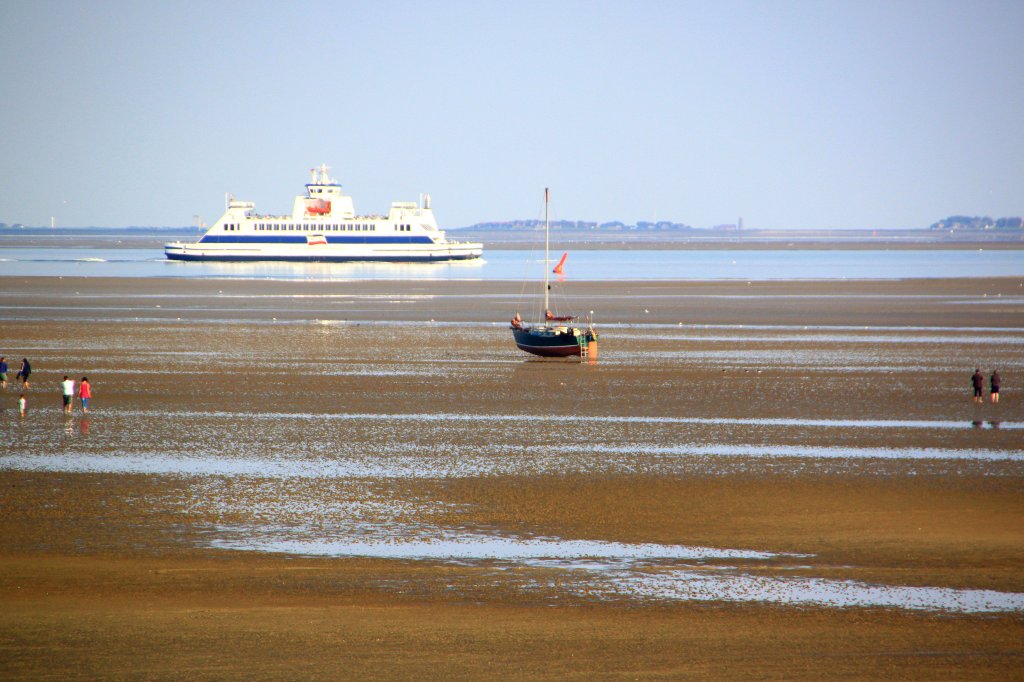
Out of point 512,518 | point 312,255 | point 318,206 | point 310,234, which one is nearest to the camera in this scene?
point 512,518

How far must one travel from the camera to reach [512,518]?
1584 cm

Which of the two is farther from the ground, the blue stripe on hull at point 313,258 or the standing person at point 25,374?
the blue stripe on hull at point 313,258

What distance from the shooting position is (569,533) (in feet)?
49.4

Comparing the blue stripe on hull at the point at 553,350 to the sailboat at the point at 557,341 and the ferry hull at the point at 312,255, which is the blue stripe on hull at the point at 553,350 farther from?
the ferry hull at the point at 312,255

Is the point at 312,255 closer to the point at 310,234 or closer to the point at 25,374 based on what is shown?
the point at 310,234

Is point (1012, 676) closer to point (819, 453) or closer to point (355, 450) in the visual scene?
point (819, 453)

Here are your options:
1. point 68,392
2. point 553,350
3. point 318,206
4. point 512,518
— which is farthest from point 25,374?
point 318,206

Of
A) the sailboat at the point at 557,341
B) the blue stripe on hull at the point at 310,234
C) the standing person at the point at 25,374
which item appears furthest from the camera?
the blue stripe on hull at the point at 310,234

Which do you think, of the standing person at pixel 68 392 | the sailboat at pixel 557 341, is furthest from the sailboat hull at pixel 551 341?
the standing person at pixel 68 392

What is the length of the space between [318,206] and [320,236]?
325cm

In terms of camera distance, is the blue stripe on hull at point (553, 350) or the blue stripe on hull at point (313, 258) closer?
the blue stripe on hull at point (553, 350)

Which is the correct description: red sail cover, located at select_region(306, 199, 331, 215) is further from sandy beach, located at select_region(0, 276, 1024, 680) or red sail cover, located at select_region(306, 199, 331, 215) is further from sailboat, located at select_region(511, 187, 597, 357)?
sailboat, located at select_region(511, 187, 597, 357)

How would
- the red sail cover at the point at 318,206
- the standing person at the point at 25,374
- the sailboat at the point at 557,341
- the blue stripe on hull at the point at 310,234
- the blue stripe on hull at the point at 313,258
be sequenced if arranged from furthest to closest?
the red sail cover at the point at 318,206 < the blue stripe on hull at the point at 310,234 < the blue stripe on hull at the point at 313,258 < the sailboat at the point at 557,341 < the standing person at the point at 25,374

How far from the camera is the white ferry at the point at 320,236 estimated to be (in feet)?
365
